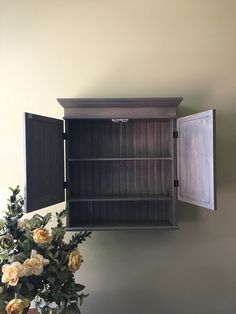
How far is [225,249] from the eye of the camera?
2227 mm

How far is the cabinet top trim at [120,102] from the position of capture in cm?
197

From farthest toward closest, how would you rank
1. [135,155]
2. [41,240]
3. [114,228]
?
1. [135,155]
2. [114,228]
3. [41,240]

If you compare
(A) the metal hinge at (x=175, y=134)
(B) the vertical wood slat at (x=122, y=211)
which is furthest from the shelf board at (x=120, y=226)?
(A) the metal hinge at (x=175, y=134)

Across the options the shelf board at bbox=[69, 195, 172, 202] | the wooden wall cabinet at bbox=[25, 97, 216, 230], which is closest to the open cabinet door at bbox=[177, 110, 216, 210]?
the wooden wall cabinet at bbox=[25, 97, 216, 230]

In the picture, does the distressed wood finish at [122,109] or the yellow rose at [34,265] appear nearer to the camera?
the yellow rose at [34,265]

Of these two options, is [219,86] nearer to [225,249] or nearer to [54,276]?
[225,249]

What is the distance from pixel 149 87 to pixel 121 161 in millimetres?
559

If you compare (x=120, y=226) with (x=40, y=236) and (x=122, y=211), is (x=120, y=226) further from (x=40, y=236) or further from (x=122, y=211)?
(x=40, y=236)

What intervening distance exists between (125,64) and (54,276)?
1.48 metres

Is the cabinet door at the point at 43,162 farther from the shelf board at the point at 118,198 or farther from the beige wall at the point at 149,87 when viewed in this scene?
the beige wall at the point at 149,87

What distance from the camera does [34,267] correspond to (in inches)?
53.6

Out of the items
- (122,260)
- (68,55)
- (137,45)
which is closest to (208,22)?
(137,45)

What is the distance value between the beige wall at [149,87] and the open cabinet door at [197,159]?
290 millimetres

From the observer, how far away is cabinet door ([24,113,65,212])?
64.9 inches
